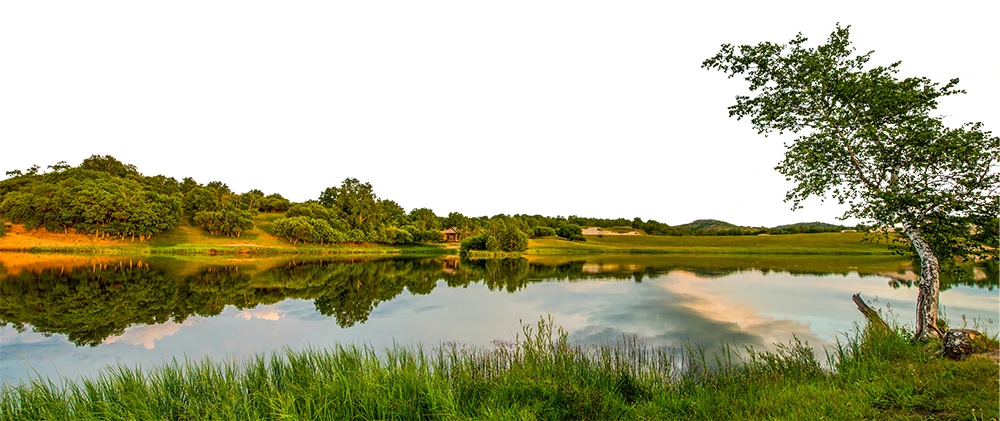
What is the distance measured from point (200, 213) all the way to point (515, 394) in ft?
302

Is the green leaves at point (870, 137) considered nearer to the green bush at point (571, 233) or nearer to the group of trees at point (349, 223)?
the group of trees at point (349, 223)

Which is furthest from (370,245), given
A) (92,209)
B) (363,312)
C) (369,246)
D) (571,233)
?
(363,312)

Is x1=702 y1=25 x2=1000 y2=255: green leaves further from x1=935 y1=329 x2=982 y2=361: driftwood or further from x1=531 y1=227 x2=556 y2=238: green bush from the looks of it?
x1=531 y1=227 x2=556 y2=238: green bush

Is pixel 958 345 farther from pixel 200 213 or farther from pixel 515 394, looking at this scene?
pixel 200 213

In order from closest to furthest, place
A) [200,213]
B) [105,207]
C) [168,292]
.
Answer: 1. [168,292]
2. [105,207]
3. [200,213]

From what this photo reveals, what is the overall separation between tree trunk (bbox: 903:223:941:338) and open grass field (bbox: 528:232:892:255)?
7730 cm

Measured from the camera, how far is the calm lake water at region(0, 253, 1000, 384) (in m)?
12.9

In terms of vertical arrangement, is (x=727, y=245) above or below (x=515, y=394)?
below

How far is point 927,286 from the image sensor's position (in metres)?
9.11

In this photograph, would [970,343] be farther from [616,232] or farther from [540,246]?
[616,232]

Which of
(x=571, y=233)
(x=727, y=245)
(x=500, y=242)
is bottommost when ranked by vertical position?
(x=727, y=245)

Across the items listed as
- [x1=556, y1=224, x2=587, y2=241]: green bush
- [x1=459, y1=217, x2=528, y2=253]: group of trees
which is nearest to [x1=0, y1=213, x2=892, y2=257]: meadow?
[x1=556, y1=224, x2=587, y2=241]: green bush

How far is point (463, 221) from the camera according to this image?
4806 inches

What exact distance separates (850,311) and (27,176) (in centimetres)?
13899
